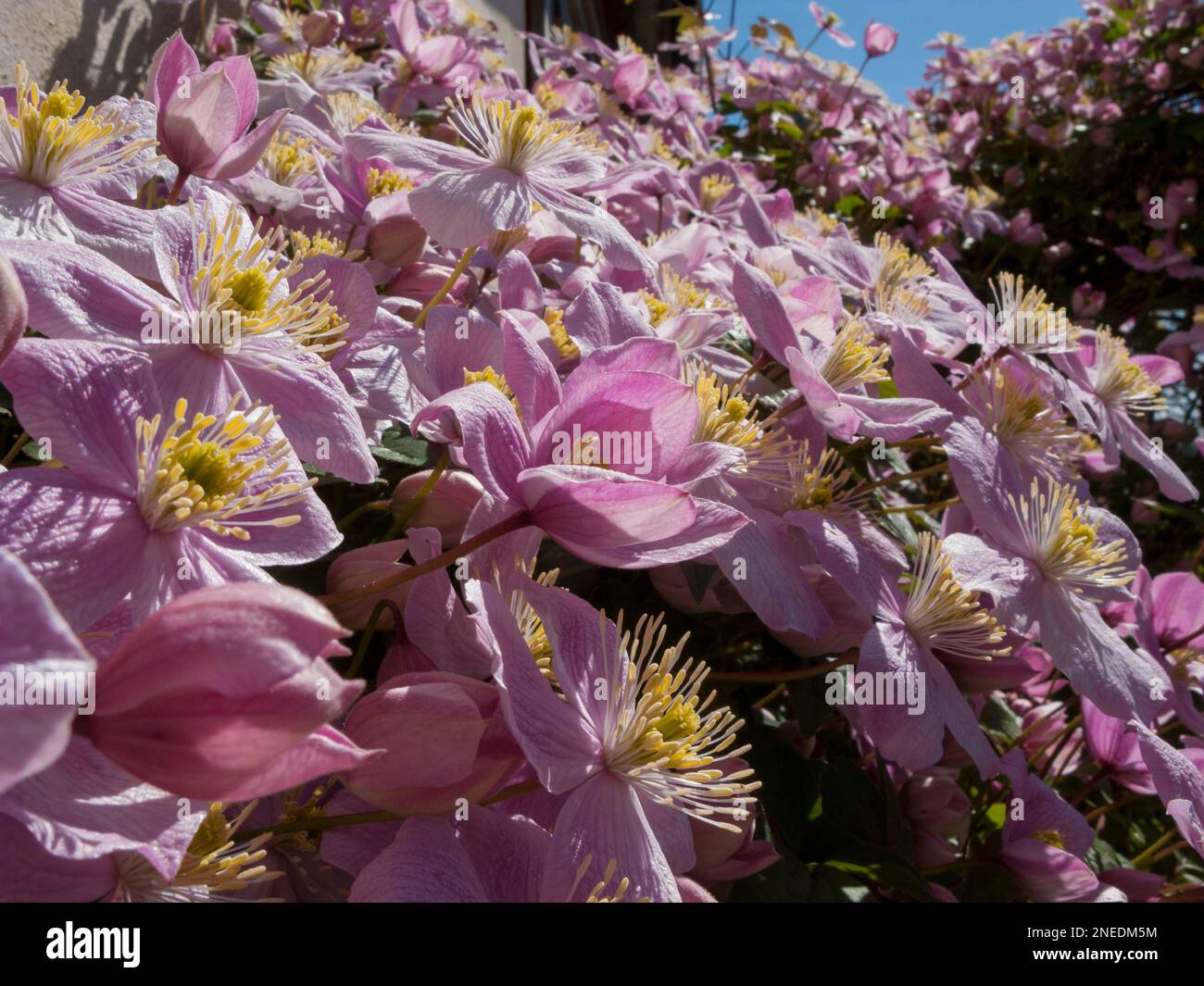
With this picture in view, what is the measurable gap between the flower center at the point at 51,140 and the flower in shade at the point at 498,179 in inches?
10.1

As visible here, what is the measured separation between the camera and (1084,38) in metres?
3.78

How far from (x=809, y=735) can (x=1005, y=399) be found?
42 centimetres

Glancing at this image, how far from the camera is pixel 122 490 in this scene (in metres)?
0.50

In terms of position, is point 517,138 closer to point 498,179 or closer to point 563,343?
point 498,179

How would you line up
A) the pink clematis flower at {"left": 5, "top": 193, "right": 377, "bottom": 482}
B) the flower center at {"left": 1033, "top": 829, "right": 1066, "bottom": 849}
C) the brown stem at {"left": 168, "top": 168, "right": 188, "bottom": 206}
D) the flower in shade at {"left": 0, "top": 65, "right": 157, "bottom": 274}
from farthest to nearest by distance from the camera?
the flower center at {"left": 1033, "top": 829, "right": 1066, "bottom": 849} < the brown stem at {"left": 168, "top": 168, "right": 188, "bottom": 206} < the flower in shade at {"left": 0, "top": 65, "right": 157, "bottom": 274} < the pink clematis flower at {"left": 5, "top": 193, "right": 377, "bottom": 482}

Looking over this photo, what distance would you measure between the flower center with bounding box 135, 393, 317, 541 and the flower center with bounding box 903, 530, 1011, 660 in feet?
1.80

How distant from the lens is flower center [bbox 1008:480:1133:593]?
905 millimetres

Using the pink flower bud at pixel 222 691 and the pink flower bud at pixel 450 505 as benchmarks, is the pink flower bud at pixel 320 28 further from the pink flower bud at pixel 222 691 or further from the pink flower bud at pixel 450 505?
the pink flower bud at pixel 222 691

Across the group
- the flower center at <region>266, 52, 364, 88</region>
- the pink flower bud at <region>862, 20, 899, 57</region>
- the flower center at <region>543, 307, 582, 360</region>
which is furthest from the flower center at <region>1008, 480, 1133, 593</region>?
the pink flower bud at <region>862, 20, 899, 57</region>

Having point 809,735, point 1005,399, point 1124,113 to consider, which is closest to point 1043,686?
point 1005,399

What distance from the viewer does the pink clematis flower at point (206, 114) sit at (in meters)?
0.76

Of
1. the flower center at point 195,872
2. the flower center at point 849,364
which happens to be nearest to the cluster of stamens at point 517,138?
the flower center at point 849,364

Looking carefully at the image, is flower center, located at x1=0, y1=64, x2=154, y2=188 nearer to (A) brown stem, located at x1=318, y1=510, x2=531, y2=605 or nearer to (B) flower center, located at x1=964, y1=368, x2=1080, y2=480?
(A) brown stem, located at x1=318, y1=510, x2=531, y2=605

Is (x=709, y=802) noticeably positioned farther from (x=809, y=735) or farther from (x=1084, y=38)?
(x=1084, y=38)
